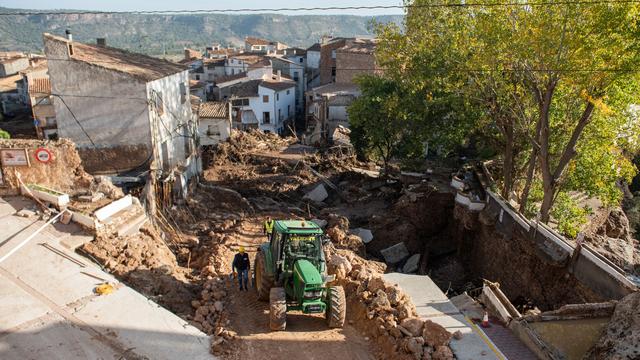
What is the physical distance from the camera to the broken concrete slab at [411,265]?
1905 centimetres

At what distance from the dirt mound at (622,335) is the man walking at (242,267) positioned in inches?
318

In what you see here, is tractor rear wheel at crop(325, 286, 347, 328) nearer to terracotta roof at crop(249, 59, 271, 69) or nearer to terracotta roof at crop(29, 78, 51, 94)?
terracotta roof at crop(29, 78, 51, 94)

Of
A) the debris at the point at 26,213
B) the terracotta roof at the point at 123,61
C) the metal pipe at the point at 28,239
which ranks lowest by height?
the metal pipe at the point at 28,239

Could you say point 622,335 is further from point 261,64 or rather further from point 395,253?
point 261,64

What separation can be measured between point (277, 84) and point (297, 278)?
41011mm

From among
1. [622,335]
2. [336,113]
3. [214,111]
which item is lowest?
[336,113]

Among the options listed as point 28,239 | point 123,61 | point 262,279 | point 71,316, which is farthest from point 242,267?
point 123,61

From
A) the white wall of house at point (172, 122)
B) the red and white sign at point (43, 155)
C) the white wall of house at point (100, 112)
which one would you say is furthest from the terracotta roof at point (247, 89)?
the red and white sign at point (43, 155)

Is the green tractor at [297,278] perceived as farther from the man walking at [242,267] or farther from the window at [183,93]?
the window at [183,93]

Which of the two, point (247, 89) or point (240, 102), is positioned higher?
point (247, 89)

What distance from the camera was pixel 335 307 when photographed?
10.3 meters

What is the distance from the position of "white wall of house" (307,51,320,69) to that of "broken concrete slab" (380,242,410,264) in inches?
1958

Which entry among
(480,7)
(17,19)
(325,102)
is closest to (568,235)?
(480,7)

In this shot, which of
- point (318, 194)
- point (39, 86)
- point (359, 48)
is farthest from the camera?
point (359, 48)
